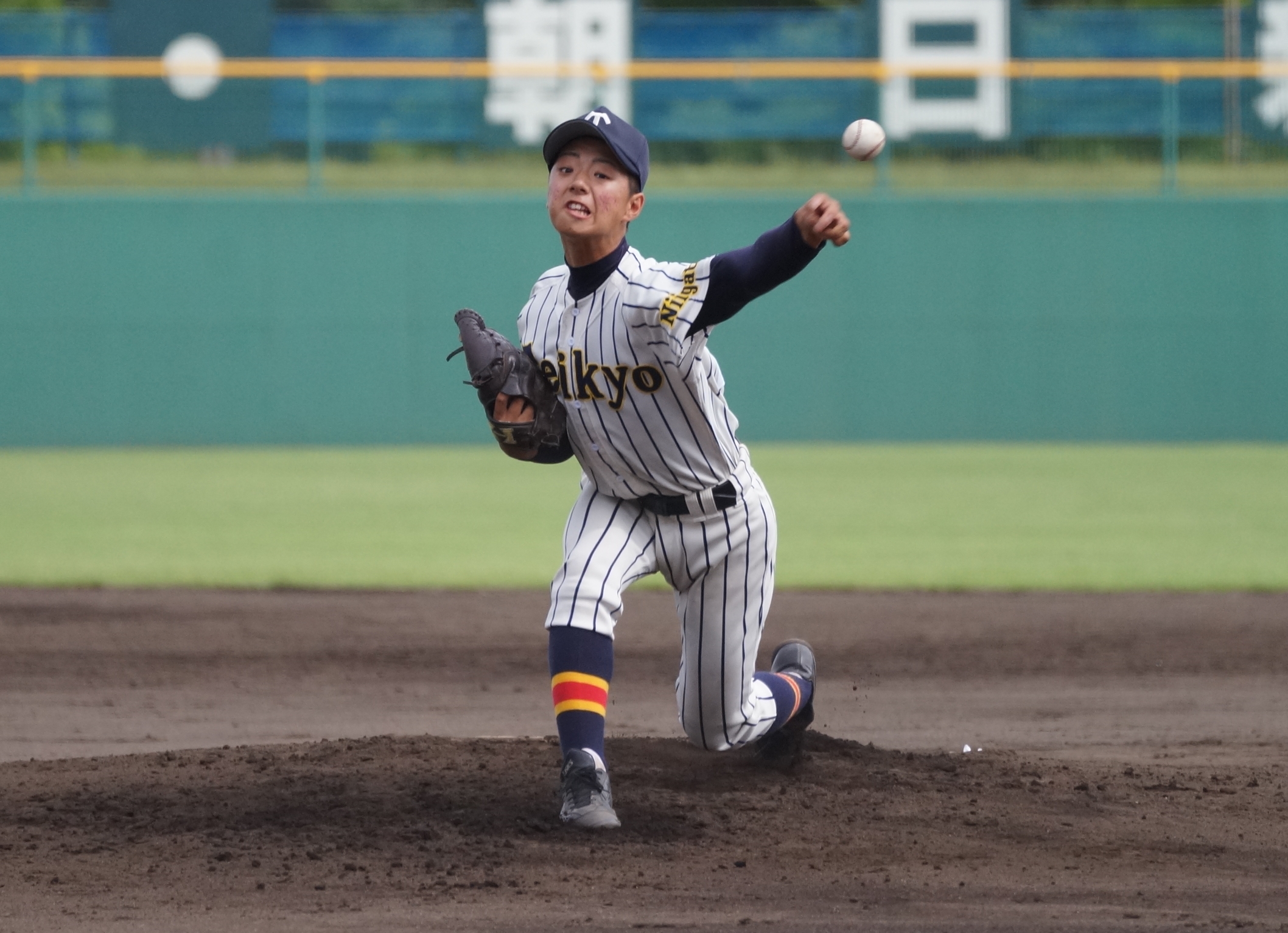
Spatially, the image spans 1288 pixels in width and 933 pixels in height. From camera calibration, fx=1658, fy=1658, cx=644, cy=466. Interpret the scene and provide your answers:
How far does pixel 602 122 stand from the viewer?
361 centimetres

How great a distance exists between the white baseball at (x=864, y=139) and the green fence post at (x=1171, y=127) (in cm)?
1321

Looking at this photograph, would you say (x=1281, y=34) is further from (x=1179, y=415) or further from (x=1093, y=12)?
(x=1179, y=415)

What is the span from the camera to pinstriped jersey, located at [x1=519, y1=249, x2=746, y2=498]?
353 centimetres

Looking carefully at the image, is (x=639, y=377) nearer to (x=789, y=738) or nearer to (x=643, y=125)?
(x=789, y=738)

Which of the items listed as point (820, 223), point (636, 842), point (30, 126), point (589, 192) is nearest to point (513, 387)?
point (589, 192)

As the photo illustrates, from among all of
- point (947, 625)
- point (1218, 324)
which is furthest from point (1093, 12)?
point (947, 625)

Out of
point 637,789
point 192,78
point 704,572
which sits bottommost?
point 637,789

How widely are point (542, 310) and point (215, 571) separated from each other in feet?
17.1

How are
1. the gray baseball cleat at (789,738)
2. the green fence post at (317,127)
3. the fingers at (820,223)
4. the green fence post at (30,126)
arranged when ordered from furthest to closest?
the green fence post at (317,127) → the green fence post at (30,126) → the gray baseball cleat at (789,738) → the fingers at (820,223)

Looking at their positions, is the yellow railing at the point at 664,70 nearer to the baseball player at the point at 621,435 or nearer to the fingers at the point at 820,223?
the baseball player at the point at 621,435

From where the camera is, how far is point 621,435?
3.67 metres

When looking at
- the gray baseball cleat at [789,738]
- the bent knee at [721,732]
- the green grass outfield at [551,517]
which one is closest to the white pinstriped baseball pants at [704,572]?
the bent knee at [721,732]

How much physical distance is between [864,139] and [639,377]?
700mm

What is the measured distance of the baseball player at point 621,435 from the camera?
140 inches
